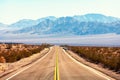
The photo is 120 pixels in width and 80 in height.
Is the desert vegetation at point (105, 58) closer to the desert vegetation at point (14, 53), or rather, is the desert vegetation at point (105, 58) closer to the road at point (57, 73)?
the road at point (57, 73)

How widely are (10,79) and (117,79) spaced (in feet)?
23.7

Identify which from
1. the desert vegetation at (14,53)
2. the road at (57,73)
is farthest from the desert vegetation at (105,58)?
the desert vegetation at (14,53)

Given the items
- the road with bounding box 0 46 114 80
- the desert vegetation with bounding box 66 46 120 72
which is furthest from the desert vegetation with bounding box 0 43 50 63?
the road with bounding box 0 46 114 80

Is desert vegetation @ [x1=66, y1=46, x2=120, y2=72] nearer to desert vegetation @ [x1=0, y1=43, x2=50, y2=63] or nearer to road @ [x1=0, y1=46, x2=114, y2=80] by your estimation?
road @ [x1=0, y1=46, x2=114, y2=80]

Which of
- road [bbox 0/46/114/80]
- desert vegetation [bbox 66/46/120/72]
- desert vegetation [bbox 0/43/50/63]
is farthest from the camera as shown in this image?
desert vegetation [bbox 0/43/50/63]

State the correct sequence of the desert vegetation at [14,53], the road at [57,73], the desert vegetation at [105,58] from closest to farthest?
the road at [57,73], the desert vegetation at [105,58], the desert vegetation at [14,53]

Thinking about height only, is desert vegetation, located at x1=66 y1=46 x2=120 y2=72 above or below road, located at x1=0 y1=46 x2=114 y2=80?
above

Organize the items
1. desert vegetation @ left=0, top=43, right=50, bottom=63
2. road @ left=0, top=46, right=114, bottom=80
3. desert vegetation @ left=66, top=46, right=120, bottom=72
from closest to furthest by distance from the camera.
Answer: road @ left=0, top=46, right=114, bottom=80, desert vegetation @ left=66, top=46, right=120, bottom=72, desert vegetation @ left=0, top=43, right=50, bottom=63

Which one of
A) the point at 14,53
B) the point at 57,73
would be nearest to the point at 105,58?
the point at 57,73

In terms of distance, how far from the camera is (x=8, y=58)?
165 ft

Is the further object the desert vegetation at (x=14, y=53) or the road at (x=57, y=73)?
the desert vegetation at (x=14, y=53)

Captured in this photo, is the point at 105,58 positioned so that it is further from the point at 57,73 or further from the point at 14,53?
the point at 14,53

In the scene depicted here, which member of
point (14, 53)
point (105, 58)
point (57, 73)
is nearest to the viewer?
point (57, 73)

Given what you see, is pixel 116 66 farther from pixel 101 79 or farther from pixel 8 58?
pixel 8 58
